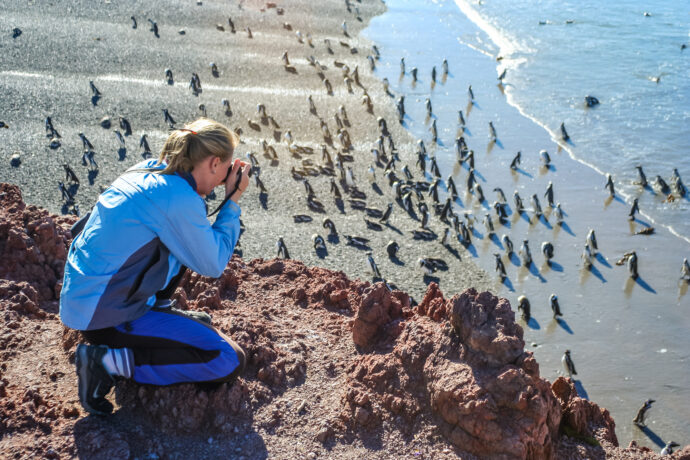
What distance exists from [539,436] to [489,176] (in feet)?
45.7

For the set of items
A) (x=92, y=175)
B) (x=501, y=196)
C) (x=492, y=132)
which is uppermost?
(x=492, y=132)

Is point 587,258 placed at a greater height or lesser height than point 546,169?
lesser

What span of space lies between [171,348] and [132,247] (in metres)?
0.85

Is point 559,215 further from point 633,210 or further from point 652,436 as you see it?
point 652,436

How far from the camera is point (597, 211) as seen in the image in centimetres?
1620

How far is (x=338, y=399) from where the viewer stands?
5328 millimetres

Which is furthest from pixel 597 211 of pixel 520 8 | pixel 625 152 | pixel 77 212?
pixel 520 8

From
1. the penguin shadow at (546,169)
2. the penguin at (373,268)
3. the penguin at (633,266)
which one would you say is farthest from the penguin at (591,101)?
the penguin at (373,268)

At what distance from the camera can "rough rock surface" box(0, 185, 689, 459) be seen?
4629 millimetres

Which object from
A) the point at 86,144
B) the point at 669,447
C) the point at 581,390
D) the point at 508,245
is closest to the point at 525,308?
the point at 581,390

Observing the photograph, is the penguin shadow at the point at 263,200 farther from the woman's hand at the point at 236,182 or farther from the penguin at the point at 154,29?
the penguin at the point at 154,29

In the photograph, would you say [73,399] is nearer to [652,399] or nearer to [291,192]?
[652,399]

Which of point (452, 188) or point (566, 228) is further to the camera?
point (452, 188)

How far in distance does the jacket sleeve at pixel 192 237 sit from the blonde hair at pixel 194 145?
10.7 inches
